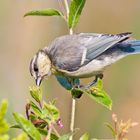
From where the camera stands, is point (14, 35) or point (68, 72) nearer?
point (68, 72)

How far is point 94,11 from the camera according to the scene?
9164 mm

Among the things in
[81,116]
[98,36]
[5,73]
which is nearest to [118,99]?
[81,116]

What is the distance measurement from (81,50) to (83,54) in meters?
0.04

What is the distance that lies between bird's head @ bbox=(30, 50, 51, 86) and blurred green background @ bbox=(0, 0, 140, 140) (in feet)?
7.66

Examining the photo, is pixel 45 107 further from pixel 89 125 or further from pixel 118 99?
pixel 118 99

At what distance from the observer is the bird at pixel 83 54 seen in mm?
3480

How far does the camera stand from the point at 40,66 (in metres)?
3.54

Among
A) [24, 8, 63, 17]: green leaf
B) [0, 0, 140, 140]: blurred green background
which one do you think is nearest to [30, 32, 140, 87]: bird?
[24, 8, 63, 17]: green leaf

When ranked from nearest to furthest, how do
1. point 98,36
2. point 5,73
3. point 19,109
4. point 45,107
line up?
point 45,107, point 98,36, point 19,109, point 5,73

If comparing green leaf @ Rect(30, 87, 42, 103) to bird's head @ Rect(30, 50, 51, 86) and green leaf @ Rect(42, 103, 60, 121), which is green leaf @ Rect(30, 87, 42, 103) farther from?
bird's head @ Rect(30, 50, 51, 86)

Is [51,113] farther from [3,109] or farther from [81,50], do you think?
[81,50]

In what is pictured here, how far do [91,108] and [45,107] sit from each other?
18.5 ft

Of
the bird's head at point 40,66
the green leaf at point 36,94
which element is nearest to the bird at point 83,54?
the bird's head at point 40,66

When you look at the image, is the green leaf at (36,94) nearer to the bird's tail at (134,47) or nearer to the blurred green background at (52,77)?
the bird's tail at (134,47)
